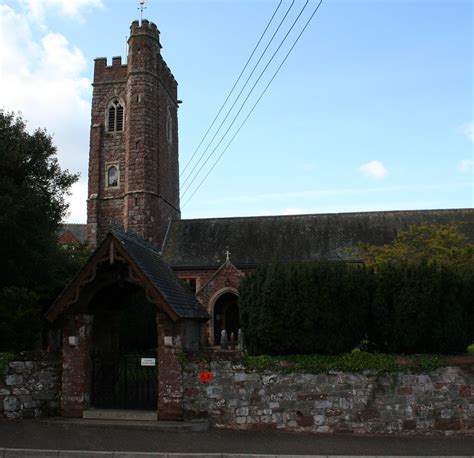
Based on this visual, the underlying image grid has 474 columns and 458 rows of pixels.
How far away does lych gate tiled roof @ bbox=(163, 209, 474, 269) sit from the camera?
110 ft

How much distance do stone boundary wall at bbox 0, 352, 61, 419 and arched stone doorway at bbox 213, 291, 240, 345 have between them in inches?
771

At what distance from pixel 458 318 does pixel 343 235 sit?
79.1ft

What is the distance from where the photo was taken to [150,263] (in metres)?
12.2

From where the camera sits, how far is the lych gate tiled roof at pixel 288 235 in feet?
110

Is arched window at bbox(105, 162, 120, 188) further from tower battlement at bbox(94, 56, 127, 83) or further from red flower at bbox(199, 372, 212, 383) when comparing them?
red flower at bbox(199, 372, 212, 383)

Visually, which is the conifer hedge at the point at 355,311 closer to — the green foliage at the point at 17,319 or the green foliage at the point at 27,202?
the green foliage at the point at 17,319

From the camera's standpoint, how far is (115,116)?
36.8m

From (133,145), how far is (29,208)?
64.4 feet

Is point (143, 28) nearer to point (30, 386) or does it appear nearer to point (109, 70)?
point (109, 70)

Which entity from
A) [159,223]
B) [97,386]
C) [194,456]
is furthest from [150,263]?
[159,223]

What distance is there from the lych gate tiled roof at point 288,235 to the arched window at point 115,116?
26.6 ft

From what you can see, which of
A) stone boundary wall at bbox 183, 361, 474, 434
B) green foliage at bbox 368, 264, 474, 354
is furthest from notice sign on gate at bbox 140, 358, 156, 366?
green foliage at bbox 368, 264, 474, 354

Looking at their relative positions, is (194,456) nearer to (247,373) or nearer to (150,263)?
(247,373)

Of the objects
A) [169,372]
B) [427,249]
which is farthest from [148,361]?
[427,249]
